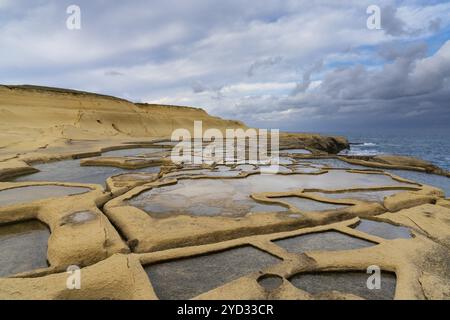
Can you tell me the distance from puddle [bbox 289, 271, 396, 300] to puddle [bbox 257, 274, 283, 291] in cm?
20

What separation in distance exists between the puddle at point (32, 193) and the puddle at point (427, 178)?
42.3 feet

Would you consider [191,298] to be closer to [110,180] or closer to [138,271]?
[138,271]

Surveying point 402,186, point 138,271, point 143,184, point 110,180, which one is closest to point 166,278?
point 138,271

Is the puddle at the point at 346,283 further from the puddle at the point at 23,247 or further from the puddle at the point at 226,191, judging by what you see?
the puddle at the point at 23,247

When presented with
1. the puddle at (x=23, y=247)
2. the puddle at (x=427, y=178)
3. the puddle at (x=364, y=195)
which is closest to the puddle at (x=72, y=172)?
the puddle at (x=23, y=247)

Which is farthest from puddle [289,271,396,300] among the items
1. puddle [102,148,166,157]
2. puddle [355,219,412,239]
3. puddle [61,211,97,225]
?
puddle [102,148,166,157]

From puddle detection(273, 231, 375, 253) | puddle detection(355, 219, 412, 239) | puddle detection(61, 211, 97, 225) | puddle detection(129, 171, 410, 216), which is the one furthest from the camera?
puddle detection(129, 171, 410, 216)

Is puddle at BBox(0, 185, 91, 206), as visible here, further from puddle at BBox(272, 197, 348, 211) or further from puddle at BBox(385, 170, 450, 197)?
puddle at BBox(385, 170, 450, 197)

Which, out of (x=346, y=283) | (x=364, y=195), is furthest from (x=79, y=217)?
(x=364, y=195)

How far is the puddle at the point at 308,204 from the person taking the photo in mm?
6715

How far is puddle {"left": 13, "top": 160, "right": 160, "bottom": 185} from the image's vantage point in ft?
34.1

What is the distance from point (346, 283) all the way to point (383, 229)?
2.42m

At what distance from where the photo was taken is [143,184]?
28.9 ft
